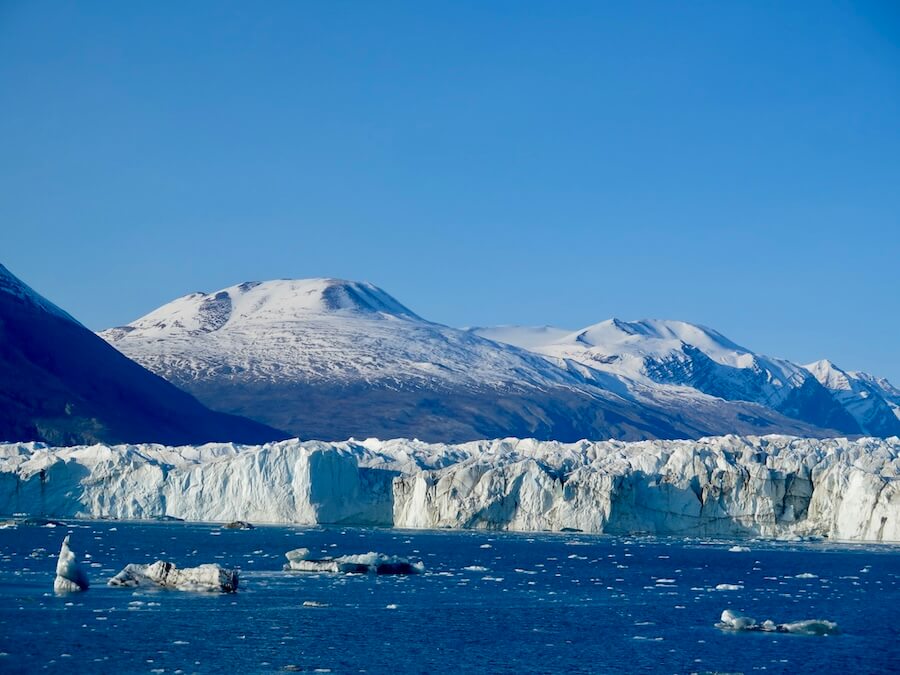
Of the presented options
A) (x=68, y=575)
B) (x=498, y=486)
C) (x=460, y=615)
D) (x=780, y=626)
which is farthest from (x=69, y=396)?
(x=780, y=626)

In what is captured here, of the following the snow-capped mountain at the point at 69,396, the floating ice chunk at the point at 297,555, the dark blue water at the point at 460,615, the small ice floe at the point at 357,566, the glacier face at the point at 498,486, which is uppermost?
the snow-capped mountain at the point at 69,396

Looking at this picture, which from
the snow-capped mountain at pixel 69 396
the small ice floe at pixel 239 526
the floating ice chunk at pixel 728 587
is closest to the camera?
the floating ice chunk at pixel 728 587

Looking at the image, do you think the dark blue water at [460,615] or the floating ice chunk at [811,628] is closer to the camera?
the dark blue water at [460,615]

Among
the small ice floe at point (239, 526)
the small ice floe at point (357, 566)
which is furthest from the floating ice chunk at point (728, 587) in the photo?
the small ice floe at point (239, 526)

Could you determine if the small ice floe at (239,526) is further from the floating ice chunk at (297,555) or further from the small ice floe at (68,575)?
the small ice floe at (68,575)

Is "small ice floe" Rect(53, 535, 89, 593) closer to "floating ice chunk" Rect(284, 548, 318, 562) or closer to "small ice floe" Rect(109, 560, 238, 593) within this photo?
"small ice floe" Rect(109, 560, 238, 593)

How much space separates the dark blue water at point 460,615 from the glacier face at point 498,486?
11.1m

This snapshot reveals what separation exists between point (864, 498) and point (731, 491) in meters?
7.83

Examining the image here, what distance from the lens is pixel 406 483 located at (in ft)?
267

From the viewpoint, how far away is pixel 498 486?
251ft

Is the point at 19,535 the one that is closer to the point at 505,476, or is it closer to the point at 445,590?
the point at 505,476

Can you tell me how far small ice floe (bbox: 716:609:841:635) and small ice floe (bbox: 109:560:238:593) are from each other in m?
14.9

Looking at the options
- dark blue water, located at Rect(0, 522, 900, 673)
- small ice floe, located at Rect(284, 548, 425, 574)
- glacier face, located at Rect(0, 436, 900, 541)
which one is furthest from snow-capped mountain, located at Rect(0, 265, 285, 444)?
small ice floe, located at Rect(284, 548, 425, 574)

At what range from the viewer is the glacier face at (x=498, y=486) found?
74.2 metres
